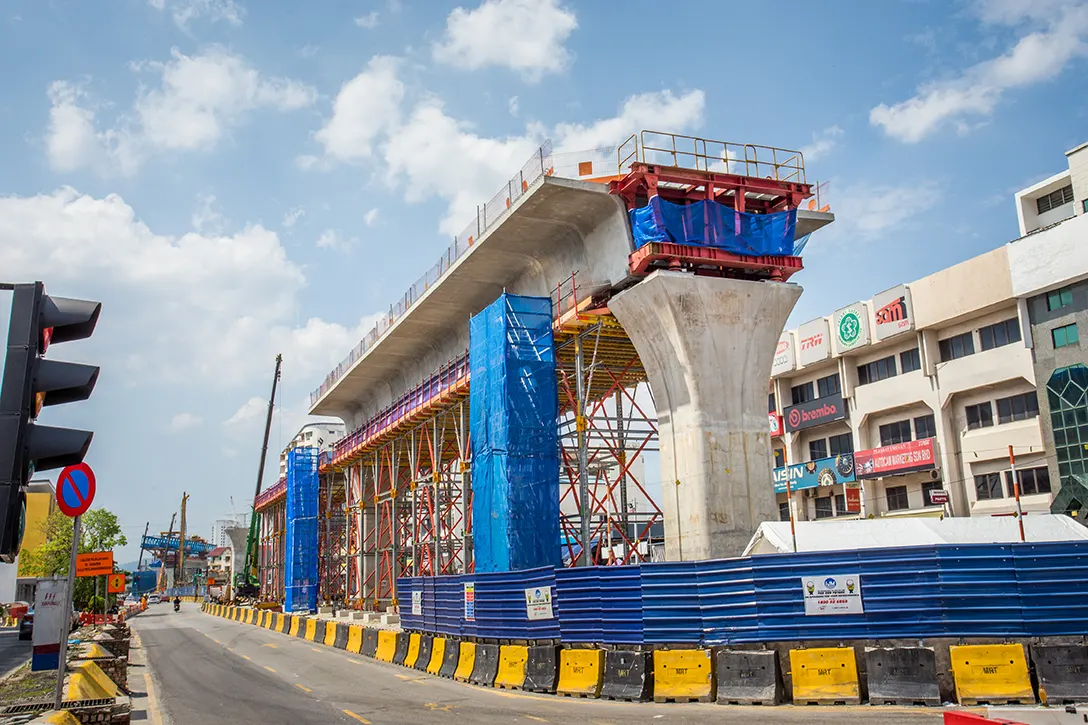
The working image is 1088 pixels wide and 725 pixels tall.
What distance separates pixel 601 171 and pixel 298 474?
35263mm

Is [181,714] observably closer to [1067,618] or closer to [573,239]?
[1067,618]

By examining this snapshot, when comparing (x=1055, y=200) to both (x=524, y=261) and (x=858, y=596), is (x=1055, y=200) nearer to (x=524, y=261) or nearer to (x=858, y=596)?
(x=524, y=261)

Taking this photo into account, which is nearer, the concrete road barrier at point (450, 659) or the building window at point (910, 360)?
the concrete road barrier at point (450, 659)

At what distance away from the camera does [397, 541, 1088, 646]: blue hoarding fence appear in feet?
42.4

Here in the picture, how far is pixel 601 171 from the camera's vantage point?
2434cm

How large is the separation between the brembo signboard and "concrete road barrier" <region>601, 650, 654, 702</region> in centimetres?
3474

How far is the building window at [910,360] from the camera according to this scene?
43.1 meters

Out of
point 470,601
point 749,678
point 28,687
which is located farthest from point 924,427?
point 28,687

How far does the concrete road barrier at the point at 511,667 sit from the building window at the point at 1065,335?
2913cm

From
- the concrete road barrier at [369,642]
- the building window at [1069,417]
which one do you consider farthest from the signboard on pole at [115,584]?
the building window at [1069,417]

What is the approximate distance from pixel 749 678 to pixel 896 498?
34.0m

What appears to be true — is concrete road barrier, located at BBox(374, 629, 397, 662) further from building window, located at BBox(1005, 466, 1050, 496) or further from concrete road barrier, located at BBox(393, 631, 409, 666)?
building window, located at BBox(1005, 466, 1050, 496)

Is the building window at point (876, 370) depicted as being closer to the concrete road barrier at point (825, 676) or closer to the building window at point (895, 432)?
the building window at point (895, 432)

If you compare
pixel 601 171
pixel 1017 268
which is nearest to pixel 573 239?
pixel 601 171
